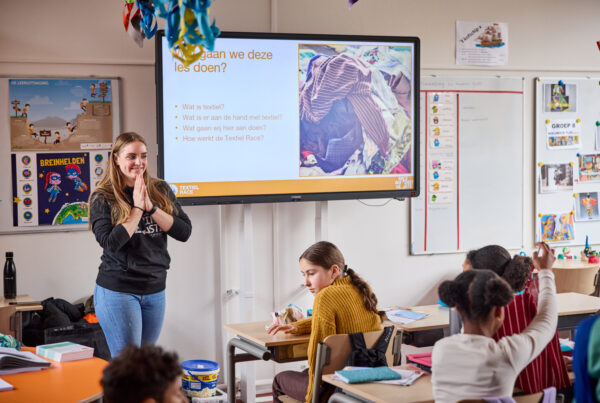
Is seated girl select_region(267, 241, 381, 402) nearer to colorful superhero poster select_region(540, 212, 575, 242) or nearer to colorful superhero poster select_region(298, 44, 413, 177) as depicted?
colorful superhero poster select_region(298, 44, 413, 177)

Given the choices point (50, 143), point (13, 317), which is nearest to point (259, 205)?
point (50, 143)

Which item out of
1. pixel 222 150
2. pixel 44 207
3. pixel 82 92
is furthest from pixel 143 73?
pixel 44 207

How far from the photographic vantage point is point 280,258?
5.10 m

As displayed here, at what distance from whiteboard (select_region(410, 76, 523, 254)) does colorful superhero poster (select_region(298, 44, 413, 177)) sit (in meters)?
0.52

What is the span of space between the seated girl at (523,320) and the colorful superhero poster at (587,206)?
319cm

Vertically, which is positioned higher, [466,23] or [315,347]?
[466,23]

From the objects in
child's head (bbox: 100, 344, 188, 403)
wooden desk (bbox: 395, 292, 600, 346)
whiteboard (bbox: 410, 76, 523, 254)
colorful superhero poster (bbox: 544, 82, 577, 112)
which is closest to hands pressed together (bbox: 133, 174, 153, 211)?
wooden desk (bbox: 395, 292, 600, 346)

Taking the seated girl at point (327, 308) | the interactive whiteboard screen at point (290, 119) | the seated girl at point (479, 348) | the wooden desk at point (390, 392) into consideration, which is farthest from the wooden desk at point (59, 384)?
the interactive whiteboard screen at point (290, 119)

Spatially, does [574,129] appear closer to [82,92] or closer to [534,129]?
[534,129]

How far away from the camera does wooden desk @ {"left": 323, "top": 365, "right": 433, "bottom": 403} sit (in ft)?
7.97

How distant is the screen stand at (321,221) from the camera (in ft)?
16.2

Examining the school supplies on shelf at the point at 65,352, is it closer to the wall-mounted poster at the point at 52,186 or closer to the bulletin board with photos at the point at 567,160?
the wall-mounted poster at the point at 52,186

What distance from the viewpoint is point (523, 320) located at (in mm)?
2629

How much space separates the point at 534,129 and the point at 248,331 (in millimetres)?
3206
